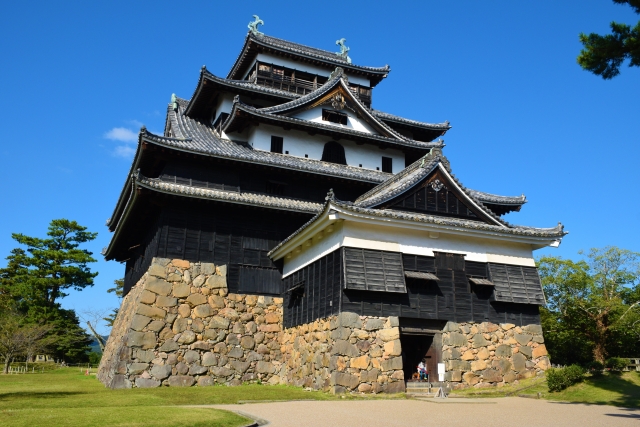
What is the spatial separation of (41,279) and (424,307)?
4187 cm

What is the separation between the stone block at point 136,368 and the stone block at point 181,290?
9.30 ft

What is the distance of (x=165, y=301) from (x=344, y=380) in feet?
26.6

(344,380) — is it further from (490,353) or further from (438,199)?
(438,199)

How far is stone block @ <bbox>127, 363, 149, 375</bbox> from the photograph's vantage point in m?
17.7

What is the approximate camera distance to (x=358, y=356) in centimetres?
1527

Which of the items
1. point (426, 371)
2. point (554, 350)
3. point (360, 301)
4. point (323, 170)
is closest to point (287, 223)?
point (323, 170)

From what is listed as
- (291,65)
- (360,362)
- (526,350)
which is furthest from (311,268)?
(291,65)

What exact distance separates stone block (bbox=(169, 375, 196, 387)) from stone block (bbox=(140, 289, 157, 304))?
2.97 metres

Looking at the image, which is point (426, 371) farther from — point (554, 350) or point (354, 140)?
point (554, 350)

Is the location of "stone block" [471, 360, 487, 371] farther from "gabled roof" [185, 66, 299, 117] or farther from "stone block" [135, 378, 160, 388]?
"gabled roof" [185, 66, 299, 117]

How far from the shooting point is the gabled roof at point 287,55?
1232 inches

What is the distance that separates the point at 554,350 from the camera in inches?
1640

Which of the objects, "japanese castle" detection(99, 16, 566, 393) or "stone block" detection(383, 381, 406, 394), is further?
"japanese castle" detection(99, 16, 566, 393)

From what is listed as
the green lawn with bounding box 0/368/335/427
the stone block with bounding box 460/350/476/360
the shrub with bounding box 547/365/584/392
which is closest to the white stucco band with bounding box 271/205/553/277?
the stone block with bounding box 460/350/476/360
